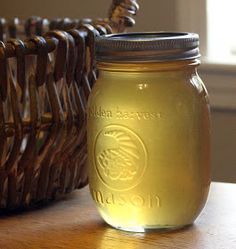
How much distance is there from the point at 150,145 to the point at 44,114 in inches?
5.7

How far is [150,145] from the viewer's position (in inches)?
24.6

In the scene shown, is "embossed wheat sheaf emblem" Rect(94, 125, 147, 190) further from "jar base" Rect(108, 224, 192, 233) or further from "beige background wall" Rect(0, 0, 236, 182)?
"beige background wall" Rect(0, 0, 236, 182)

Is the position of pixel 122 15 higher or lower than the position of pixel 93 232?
higher

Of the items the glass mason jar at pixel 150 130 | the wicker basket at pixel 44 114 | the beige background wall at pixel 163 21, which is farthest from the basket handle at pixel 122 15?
the beige background wall at pixel 163 21

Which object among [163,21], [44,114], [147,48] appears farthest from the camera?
[163,21]

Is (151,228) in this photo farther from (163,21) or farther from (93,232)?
(163,21)

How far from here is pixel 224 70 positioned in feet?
3.70

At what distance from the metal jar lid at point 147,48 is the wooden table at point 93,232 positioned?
0.15 meters

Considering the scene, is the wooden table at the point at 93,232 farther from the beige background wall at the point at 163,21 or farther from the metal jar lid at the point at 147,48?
the beige background wall at the point at 163,21

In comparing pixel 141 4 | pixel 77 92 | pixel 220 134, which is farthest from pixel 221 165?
pixel 77 92

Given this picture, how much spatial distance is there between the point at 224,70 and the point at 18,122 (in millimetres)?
516

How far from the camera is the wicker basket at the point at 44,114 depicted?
2.24 ft

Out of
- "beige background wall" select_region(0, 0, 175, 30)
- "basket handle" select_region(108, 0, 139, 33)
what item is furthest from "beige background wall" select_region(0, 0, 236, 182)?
"basket handle" select_region(108, 0, 139, 33)

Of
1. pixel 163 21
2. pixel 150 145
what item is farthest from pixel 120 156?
pixel 163 21
